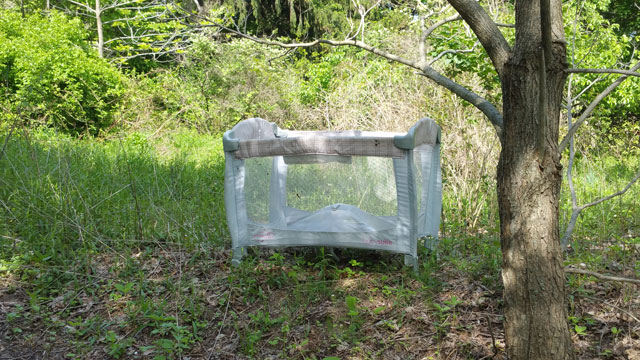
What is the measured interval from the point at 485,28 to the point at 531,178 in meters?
0.64

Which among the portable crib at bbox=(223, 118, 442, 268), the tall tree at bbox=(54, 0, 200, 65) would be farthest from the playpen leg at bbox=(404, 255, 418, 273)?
the tall tree at bbox=(54, 0, 200, 65)

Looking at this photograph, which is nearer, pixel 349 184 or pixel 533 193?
pixel 533 193

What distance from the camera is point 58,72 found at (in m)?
9.07

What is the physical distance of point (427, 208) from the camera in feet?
12.6

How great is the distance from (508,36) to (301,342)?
5150mm

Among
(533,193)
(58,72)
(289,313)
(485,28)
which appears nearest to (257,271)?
(289,313)

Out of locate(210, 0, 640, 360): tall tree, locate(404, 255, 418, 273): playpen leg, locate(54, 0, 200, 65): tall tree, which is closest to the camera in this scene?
locate(210, 0, 640, 360): tall tree

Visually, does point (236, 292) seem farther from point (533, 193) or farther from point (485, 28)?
point (485, 28)

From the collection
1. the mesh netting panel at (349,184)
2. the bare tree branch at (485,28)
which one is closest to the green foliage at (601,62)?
the mesh netting panel at (349,184)

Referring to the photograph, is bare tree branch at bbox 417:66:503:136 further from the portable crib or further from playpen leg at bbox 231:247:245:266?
playpen leg at bbox 231:247:245:266

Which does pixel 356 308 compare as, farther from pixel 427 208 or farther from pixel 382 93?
pixel 382 93

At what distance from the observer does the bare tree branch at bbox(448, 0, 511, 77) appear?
2072 mm

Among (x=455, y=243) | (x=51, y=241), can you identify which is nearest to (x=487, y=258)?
(x=455, y=243)

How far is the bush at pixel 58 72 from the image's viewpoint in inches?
348
